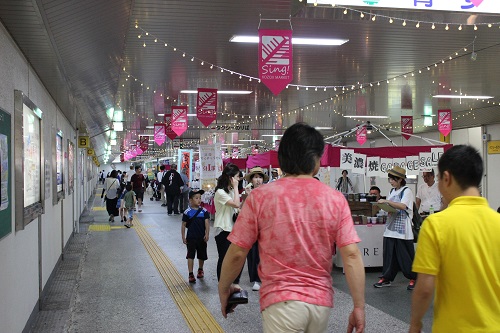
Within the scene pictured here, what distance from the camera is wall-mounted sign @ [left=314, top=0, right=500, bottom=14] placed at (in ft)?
18.4

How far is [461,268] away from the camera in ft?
8.74

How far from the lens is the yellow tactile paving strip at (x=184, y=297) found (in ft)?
21.4

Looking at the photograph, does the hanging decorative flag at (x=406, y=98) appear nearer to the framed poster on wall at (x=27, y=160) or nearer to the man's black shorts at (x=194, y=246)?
the man's black shorts at (x=194, y=246)

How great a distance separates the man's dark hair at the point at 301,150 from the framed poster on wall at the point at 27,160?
3.52m

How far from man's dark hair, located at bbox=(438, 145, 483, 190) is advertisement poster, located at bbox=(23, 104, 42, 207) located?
474 cm

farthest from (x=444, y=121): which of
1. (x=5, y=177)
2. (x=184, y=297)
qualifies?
(x=5, y=177)

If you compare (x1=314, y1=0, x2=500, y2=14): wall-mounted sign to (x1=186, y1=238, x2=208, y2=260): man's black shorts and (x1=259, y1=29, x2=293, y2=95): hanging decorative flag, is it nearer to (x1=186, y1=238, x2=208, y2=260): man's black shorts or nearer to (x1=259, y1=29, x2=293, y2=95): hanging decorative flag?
(x1=259, y1=29, x2=293, y2=95): hanging decorative flag

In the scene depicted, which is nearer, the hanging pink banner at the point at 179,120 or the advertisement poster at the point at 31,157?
the advertisement poster at the point at 31,157

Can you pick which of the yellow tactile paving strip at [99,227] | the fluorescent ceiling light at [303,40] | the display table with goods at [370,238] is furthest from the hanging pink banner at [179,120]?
the display table with goods at [370,238]

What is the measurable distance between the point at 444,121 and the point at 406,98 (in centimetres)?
223

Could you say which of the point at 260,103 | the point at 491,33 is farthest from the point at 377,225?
the point at 260,103

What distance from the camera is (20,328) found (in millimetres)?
5852

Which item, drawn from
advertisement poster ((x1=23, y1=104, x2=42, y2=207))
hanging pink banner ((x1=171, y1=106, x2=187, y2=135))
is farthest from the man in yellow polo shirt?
hanging pink banner ((x1=171, y1=106, x2=187, y2=135))

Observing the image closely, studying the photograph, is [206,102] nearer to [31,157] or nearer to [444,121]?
[444,121]
